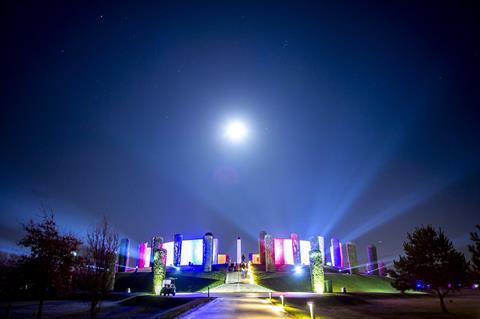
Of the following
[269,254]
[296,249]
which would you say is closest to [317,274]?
[269,254]

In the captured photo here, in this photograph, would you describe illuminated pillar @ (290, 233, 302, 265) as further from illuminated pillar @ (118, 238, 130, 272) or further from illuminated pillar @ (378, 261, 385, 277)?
illuminated pillar @ (118, 238, 130, 272)

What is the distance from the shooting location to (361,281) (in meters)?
58.9

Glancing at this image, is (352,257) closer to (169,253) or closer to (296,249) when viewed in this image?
(296,249)

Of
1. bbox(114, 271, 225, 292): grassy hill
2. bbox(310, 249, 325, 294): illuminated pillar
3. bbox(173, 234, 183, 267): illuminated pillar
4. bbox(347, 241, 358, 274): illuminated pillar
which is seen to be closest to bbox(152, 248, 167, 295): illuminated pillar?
bbox(114, 271, 225, 292): grassy hill

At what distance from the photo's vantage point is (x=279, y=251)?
247 feet

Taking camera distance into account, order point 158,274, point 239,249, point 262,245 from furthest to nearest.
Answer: point 239,249
point 262,245
point 158,274

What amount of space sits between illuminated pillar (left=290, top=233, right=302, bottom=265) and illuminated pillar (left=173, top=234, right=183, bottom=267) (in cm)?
2915

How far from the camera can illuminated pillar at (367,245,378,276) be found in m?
78.4

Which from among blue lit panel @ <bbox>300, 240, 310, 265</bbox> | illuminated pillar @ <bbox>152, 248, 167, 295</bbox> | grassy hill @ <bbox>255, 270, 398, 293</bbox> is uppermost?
blue lit panel @ <bbox>300, 240, 310, 265</bbox>

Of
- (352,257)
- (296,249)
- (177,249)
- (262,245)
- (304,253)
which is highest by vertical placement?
A: (262,245)

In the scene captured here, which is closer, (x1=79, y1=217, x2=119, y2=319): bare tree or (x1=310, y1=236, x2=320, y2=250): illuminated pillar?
(x1=79, y1=217, x2=119, y2=319): bare tree

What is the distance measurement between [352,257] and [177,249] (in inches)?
1804

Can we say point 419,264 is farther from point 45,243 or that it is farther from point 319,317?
point 45,243

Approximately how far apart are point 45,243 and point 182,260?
202 feet
